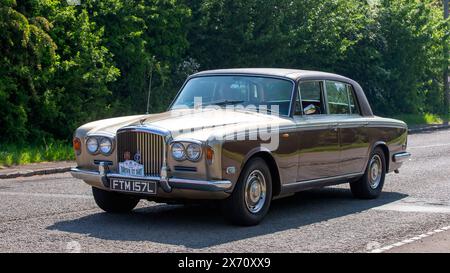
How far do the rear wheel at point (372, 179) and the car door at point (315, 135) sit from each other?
3.23 ft

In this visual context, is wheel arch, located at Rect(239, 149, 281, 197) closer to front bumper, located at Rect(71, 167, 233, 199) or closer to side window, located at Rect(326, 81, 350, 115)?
front bumper, located at Rect(71, 167, 233, 199)

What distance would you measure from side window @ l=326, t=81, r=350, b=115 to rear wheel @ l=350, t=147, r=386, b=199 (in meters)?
0.82

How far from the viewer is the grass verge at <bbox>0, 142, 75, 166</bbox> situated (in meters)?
16.4

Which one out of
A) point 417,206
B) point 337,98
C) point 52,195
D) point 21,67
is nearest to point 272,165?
point 337,98

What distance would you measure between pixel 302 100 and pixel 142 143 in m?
2.31

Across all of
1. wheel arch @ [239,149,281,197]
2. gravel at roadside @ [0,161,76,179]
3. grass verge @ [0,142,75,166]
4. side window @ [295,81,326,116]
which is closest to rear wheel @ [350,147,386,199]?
side window @ [295,81,326,116]

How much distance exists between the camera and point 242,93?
1010cm

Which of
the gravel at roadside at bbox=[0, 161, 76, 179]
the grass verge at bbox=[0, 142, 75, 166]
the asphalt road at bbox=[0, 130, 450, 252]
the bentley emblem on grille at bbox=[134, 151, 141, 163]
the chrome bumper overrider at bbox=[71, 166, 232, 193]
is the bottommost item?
the gravel at roadside at bbox=[0, 161, 76, 179]

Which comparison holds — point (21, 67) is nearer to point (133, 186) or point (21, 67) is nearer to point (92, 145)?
point (92, 145)

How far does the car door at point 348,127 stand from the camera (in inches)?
421

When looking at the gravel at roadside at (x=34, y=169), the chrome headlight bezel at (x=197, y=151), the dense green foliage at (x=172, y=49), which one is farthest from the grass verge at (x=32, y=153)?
the chrome headlight bezel at (x=197, y=151)

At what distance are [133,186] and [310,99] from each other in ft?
9.15

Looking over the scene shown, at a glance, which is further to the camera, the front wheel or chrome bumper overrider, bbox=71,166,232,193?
the front wheel
